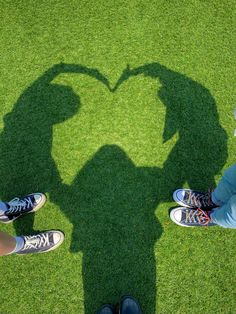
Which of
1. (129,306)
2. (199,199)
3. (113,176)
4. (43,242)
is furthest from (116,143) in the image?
(129,306)

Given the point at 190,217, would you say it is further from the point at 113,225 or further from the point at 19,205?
the point at 19,205

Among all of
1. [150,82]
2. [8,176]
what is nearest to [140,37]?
[150,82]

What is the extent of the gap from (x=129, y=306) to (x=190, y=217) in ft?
3.75

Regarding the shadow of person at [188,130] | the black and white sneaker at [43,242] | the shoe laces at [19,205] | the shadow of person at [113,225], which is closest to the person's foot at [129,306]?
the shadow of person at [113,225]

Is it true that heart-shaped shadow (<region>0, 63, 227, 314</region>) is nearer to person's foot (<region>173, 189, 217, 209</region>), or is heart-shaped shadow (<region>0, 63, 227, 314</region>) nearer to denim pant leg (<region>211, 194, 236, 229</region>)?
person's foot (<region>173, 189, 217, 209</region>)

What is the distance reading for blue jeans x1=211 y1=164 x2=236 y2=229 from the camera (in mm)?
2777

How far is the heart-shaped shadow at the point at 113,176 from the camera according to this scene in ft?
11.5

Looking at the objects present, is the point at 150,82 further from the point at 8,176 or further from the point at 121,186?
the point at 8,176

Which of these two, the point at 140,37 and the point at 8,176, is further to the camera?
the point at 140,37

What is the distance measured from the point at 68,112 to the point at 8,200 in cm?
132

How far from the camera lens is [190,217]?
11.8 ft

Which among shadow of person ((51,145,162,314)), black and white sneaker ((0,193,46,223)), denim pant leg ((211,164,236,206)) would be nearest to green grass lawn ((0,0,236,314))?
shadow of person ((51,145,162,314))

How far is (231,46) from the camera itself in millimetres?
4422

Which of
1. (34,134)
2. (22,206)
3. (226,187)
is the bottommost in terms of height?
(22,206)
